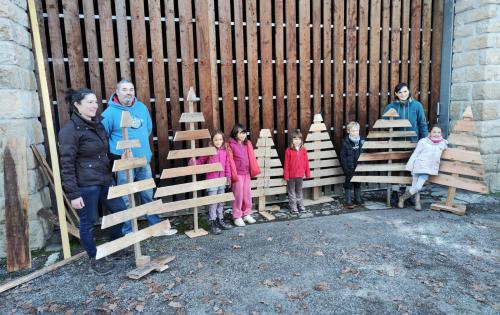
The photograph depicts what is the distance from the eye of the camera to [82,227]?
13.0 feet

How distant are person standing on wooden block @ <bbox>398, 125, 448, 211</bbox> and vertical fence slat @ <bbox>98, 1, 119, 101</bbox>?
15.7ft

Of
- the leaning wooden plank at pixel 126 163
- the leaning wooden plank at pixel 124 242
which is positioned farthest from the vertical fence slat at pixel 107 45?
the leaning wooden plank at pixel 124 242

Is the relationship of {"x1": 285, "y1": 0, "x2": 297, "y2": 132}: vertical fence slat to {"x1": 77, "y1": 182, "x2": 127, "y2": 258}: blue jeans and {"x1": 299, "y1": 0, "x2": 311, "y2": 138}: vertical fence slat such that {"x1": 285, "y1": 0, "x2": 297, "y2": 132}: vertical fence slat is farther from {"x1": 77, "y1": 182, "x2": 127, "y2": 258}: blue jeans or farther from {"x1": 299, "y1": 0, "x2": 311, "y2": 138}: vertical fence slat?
{"x1": 77, "y1": 182, "x2": 127, "y2": 258}: blue jeans

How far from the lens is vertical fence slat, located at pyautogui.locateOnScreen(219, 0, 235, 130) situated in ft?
18.5

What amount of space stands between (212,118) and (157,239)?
2.03 metres

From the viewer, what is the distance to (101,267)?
3.98 meters

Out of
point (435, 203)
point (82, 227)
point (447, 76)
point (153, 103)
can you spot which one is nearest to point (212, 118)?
point (153, 103)

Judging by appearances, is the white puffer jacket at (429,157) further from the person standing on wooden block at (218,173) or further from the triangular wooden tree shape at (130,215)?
the triangular wooden tree shape at (130,215)

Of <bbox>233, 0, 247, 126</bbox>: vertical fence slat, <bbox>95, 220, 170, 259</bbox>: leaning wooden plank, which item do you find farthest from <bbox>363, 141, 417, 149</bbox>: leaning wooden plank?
<bbox>95, 220, 170, 259</bbox>: leaning wooden plank

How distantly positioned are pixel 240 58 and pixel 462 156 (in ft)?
12.3

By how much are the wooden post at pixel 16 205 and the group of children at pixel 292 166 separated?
6.71 ft

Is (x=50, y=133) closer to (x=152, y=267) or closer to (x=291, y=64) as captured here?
(x=152, y=267)

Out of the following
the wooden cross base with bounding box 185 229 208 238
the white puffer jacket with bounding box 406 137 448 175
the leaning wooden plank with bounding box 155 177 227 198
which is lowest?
the wooden cross base with bounding box 185 229 208 238

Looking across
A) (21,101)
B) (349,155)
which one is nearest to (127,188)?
(21,101)
